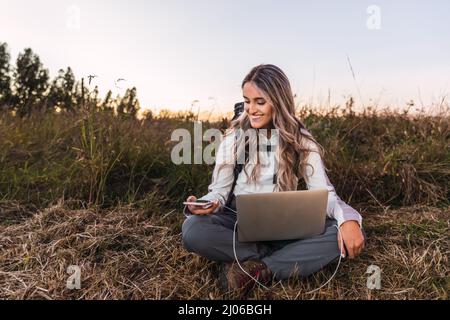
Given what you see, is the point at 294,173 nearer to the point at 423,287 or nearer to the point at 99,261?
the point at 423,287

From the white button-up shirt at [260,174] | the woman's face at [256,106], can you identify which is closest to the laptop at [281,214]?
the white button-up shirt at [260,174]

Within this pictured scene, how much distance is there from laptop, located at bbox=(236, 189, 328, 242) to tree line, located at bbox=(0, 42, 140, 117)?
1661 mm

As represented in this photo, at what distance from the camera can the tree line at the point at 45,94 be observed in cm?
402

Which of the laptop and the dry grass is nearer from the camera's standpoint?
the laptop

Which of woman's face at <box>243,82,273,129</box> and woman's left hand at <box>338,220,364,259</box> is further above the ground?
woman's face at <box>243,82,273,129</box>

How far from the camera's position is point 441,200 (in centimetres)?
353

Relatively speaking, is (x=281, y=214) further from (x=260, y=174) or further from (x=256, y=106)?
(x=256, y=106)

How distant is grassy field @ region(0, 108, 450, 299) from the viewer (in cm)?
238

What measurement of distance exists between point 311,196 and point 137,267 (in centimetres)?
106

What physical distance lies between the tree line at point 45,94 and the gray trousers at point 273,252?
56.3 inches

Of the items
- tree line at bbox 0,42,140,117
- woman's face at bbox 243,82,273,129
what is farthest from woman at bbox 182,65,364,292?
tree line at bbox 0,42,140,117

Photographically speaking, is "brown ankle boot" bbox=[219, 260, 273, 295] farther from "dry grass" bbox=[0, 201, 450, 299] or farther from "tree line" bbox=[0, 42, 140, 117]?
"tree line" bbox=[0, 42, 140, 117]

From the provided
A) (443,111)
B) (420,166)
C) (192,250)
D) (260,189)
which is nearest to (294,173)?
(260,189)

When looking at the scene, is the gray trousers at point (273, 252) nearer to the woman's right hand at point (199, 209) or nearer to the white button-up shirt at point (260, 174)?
the woman's right hand at point (199, 209)
